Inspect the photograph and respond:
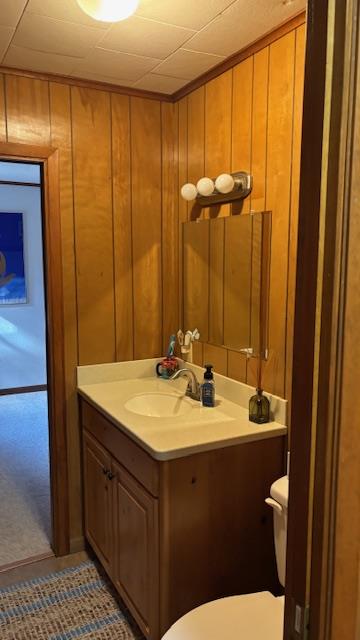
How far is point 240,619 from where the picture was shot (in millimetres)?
1476

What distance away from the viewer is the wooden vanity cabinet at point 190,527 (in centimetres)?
172

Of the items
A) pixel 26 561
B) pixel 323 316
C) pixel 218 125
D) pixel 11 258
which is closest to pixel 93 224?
pixel 218 125

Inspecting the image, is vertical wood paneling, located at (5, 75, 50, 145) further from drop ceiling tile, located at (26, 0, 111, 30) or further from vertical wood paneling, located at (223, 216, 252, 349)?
vertical wood paneling, located at (223, 216, 252, 349)

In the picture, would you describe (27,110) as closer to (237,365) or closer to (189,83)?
(189,83)

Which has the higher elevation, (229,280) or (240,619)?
(229,280)

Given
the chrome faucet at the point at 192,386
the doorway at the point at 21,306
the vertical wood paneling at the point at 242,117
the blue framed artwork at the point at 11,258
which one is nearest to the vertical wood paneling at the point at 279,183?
the vertical wood paneling at the point at 242,117

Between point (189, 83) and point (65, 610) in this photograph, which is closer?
point (65, 610)

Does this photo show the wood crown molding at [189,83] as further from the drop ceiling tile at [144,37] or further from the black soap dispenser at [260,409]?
the black soap dispenser at [260,409]

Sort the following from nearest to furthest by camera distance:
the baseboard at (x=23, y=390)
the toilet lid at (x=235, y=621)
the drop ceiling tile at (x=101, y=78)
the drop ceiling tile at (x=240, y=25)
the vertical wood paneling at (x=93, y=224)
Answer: the toilet lid at (x=235, y=621), the drop ceiling tile at (x=240, y=25), the drop ceiling tile at (x=101, y=78), the vertical wood paneling at (x=93, y=224), the baseboard at (x=23, y=390)

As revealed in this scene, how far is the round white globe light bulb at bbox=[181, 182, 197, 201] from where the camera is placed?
7.56 ft

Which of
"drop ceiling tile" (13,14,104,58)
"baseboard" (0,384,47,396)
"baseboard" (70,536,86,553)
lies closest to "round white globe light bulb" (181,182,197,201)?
"drop ceiling tile" (13,14,104,58)

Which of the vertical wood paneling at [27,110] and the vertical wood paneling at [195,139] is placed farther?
the vertical wood paneling at [195,139]

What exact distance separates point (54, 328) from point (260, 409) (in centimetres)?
109

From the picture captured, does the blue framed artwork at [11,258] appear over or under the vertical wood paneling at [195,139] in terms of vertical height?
under
